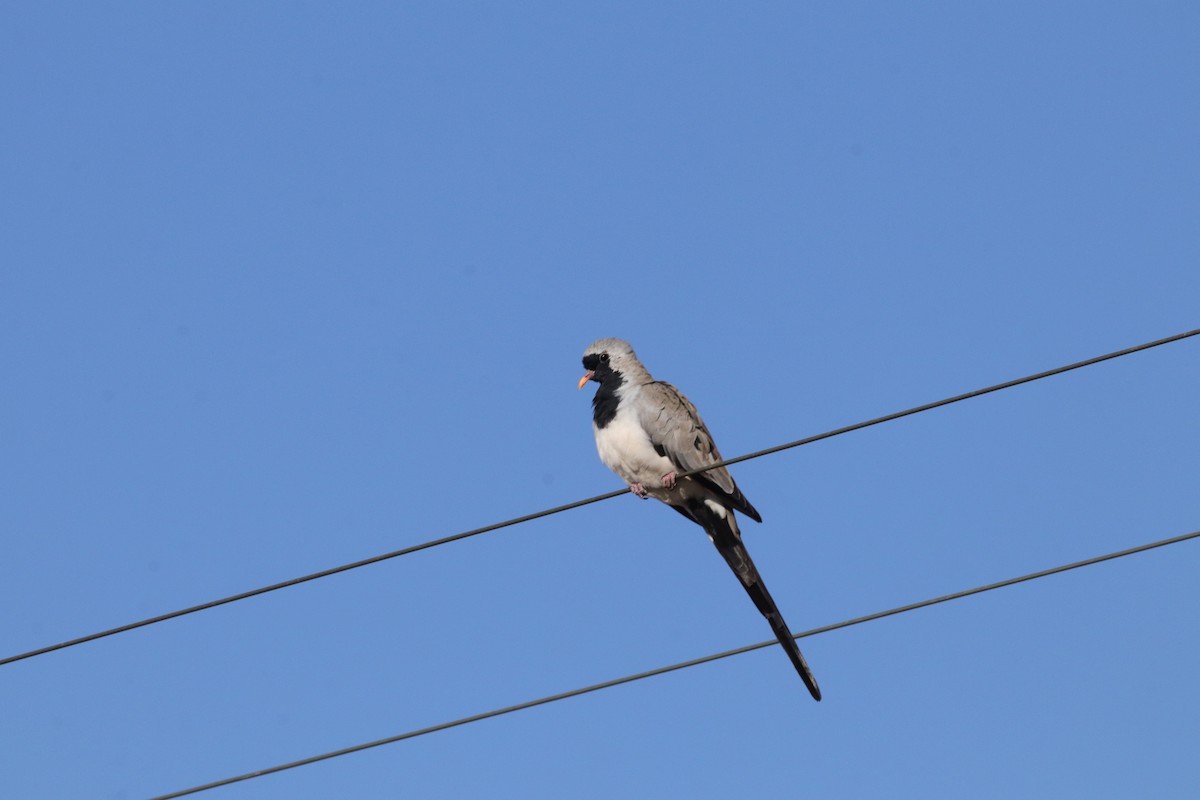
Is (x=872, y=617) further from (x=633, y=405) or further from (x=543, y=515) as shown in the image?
(x=633, y=405)

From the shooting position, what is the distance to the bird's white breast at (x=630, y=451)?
873 centimetres

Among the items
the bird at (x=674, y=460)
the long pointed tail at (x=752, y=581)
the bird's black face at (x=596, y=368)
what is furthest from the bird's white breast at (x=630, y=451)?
the bird's black face at (x=596, y=368)

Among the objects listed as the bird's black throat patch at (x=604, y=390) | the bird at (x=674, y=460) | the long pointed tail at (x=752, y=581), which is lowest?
the long pointed tail at (x=752, y=581)

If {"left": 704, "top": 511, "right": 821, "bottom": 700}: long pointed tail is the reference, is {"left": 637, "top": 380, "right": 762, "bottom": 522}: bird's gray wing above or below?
above

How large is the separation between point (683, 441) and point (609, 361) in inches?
41.1

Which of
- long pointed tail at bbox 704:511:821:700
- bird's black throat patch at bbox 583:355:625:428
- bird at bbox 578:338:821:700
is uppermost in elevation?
bird's black throat patch at bbox 583:355:625:428

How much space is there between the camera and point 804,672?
796 centimetres

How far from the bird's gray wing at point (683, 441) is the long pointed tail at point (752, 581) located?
0.18 m

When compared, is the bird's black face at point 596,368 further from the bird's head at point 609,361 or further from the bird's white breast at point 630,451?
Result: the bird's white breast at point 630,451

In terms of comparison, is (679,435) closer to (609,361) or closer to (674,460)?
(674,460)

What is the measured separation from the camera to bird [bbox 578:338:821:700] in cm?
870

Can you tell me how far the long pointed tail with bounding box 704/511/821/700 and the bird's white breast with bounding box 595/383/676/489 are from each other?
1.52 ft

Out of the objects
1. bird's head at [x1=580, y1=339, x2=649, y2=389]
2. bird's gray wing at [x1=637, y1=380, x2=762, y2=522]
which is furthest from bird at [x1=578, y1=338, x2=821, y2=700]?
bird's head at [x1=580, y1=339, x2=649, y2=389]

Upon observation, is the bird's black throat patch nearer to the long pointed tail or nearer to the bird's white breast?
the bird's white breast
